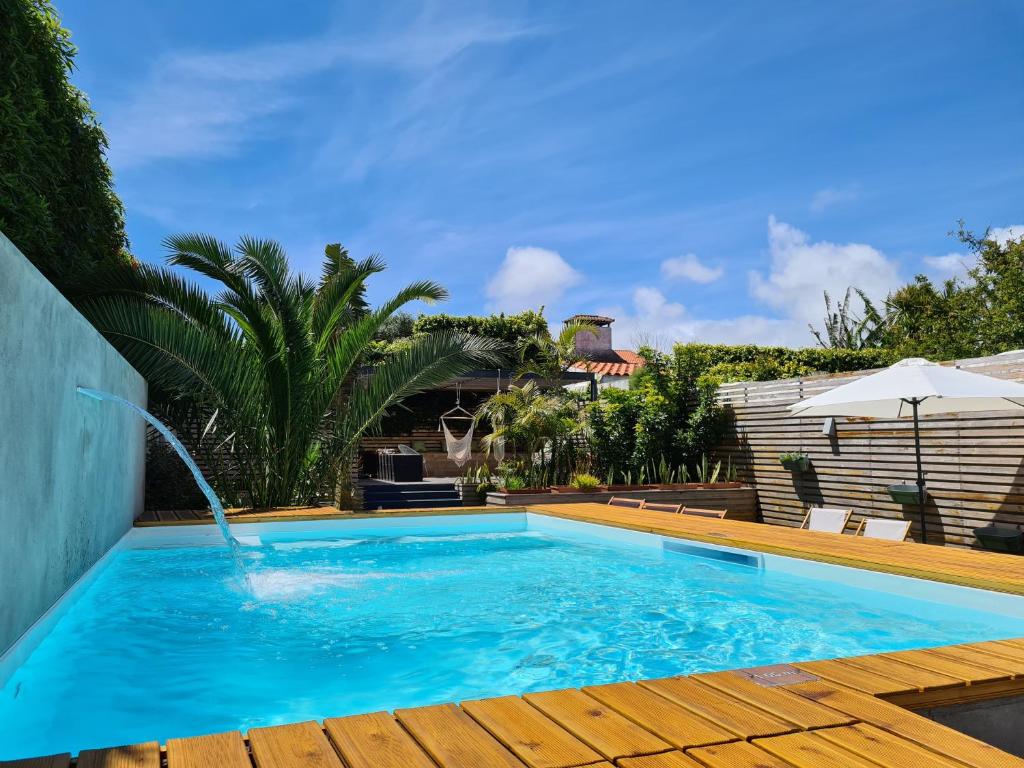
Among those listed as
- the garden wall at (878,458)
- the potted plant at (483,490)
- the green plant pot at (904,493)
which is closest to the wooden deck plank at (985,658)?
the garden wall at (878,458)

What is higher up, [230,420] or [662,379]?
[662,379]

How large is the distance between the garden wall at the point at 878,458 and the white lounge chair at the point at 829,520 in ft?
5.56

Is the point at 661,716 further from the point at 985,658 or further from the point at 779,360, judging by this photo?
the point at 779,360

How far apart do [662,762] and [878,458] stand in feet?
30.0

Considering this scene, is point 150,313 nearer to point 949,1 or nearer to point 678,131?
point 678,131

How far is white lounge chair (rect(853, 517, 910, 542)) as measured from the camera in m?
7.26

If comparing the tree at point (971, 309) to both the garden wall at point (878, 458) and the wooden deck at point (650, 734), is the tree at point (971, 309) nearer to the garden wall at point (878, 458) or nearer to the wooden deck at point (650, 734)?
the garden wall at point (878, 458)

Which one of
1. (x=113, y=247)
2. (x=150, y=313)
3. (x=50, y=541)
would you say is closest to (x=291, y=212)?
(x=113, y=247)

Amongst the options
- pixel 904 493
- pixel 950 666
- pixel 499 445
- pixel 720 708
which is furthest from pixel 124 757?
pixel 499 445

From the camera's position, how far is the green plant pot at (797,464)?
36.3ft

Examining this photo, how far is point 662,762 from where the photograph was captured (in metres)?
2.05

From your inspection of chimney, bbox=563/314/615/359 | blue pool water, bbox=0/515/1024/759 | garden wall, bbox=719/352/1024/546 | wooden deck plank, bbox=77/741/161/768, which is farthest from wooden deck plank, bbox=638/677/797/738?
chimney, bbox=563/314/615/359

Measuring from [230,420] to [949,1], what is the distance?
11.1 m

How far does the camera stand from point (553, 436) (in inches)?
489
